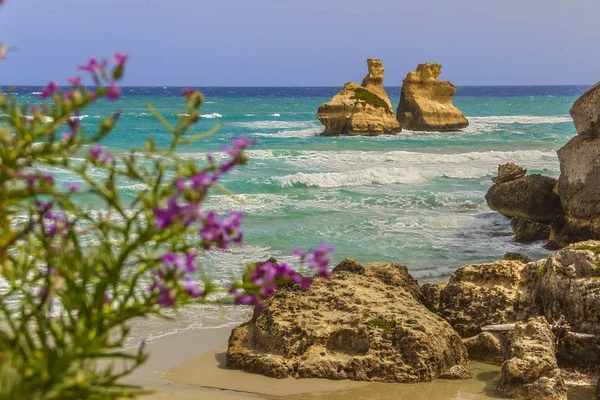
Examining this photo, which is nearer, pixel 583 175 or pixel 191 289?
pixel 191 289

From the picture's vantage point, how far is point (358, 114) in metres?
46.4

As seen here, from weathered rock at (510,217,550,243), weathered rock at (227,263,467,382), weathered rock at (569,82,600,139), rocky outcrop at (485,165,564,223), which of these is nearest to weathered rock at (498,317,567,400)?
weathered rock at (227,263,467,382)

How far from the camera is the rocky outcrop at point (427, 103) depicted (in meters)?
49.4

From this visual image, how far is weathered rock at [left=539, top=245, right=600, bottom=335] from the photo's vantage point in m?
8.40

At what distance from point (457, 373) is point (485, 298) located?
5.39 feet

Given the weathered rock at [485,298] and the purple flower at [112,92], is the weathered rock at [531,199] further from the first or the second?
the purple flower at [112,92]

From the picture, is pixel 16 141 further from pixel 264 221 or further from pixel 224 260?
pixel 264 221

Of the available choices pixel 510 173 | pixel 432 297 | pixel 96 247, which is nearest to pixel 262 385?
pixel 432 297

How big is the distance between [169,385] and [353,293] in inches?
89.2

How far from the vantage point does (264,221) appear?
1853 centimetres

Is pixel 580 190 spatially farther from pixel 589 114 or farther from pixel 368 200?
pixel 368 200

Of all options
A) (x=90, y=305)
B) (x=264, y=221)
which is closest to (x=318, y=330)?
(x=90, y=305)

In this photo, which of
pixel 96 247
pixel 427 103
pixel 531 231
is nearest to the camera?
pixel 96 247

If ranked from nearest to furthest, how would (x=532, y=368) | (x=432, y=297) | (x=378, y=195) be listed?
(x=532, y=368) < (x=432, y=297) < (x=378, y=195)
